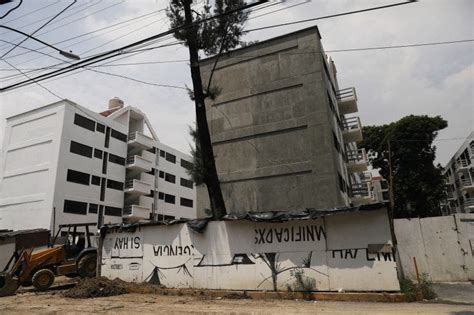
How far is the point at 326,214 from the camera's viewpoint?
9.91m

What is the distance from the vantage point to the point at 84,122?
121ft

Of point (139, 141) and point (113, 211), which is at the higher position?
point (139, 141)

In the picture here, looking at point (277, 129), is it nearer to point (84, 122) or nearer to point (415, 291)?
point (415, 291)

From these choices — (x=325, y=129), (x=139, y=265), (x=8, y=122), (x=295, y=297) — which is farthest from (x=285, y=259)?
(x=8, y=122)

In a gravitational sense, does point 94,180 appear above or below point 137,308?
above

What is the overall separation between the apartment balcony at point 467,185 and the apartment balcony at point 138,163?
45.4 m

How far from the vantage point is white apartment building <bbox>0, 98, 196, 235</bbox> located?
3288 centimetres

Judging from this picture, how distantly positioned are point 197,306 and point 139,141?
36.8 meters

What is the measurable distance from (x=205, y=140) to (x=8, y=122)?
1371 inches

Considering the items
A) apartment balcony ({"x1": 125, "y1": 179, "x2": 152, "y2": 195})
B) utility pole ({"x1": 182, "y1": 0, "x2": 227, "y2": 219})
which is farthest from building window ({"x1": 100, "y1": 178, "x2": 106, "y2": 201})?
utility pole ({"x1": 182, "y1": 0, "x2": 227, "y2": 219})

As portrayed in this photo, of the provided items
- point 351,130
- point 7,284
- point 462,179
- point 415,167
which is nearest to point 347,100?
point 351,130

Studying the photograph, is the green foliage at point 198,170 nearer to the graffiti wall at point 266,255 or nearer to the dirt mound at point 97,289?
the graffiti wall at point 266,255

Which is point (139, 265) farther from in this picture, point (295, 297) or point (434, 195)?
point (434, 195)

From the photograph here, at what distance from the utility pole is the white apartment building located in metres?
13.3
